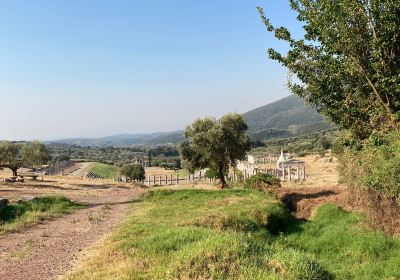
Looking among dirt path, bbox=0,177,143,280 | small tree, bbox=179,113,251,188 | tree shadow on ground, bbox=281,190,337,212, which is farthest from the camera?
small tree, bbox=179,113,251,188

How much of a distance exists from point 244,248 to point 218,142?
99.2 ft

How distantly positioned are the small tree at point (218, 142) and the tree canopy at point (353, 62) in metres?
20.4

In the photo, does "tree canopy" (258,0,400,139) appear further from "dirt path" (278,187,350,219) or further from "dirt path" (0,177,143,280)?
"dirt path" (0,177,143,280)

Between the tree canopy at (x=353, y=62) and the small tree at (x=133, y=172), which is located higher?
the tree canopy at (x=353, y=62)

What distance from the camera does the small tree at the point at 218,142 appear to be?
41625mm

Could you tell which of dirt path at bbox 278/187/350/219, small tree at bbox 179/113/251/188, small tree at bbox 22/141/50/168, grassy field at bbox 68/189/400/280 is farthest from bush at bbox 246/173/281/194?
small tree at bbox 22/141/50/168

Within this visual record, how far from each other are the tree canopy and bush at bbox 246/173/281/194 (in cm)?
1220

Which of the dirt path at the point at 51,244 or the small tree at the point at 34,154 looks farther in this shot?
the small tree at the point at 34,154

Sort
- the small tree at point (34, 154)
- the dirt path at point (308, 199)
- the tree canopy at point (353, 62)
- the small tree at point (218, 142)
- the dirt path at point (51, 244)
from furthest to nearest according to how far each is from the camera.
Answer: the small tree at point (34, 154) < the small tree at point (218, 142) < the dirt path at point (308, 199) < the tree canopy at point (353, 62) < the dirt path at point (51, 244)

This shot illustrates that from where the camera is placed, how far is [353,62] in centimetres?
1886

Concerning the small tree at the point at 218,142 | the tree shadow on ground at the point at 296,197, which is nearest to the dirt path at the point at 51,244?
the tree shadow on ground at the point at 296,197

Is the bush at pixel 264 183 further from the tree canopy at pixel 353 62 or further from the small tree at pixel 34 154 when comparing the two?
the small tree at pixel 34 154

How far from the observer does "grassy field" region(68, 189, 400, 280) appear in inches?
411

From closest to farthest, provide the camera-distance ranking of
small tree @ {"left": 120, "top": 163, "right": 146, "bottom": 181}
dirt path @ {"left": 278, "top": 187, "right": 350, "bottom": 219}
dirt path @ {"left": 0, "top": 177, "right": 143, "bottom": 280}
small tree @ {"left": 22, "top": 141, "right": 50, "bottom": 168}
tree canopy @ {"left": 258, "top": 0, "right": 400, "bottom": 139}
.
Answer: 1. dirt path @ {"left": 0, "top": 177, "right": 143, "bottom": 280}
2. tree canopy @ {"left": 258, "top": 0, "right": 400, "bottom": 139}
3. dirt path @ {"left": 278, "top": 187, "right": 350, "bottom": 219}
4. small tree @ {"left": 22, "top": 141, "right": 50, "bottom": 168}
5. small tree @ {"left": 120, "top": 163, "right": 146, "bottom": 181}
